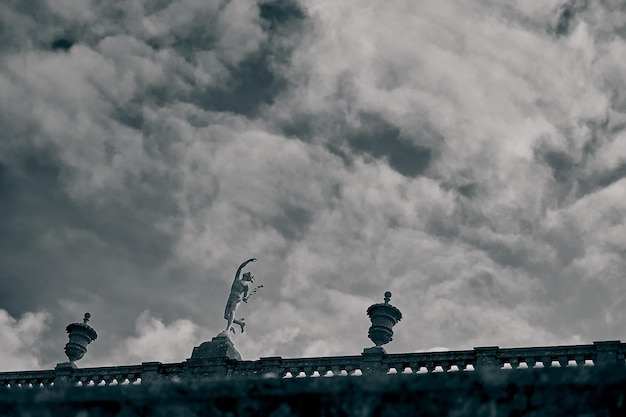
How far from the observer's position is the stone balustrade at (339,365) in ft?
47.3

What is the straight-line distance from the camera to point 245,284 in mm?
19547

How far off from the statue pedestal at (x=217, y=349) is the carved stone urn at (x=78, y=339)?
348cm

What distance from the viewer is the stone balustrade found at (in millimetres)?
14406

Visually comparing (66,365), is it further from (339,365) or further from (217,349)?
(339,365)

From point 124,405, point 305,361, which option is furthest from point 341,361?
point 124,405

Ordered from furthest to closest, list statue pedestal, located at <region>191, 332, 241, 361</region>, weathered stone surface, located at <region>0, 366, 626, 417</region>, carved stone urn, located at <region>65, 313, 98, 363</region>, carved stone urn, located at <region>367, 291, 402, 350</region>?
1. carved stone urn, located at <region>65, 313, 98, 363</region>
2. statue pedestal, located at <region>191, 332, 241, 361</region>
3. carved stone urn, located at <region>367, 291, 402, 350</region>
4. weathered stone surface, located at <region>0, 366, 626, 417</region>

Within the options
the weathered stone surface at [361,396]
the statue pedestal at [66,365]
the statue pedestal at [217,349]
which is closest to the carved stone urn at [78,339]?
the statue pedestal at [66,365]

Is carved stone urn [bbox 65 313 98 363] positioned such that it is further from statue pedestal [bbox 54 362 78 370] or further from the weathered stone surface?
the weathered stone surface

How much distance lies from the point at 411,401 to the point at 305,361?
12.9 m

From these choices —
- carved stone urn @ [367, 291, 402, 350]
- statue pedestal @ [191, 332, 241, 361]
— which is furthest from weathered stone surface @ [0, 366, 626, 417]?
statue pedestal @ [191, 332, 241, 361]

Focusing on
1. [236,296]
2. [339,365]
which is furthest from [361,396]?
[236,296]

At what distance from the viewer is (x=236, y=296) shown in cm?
1931

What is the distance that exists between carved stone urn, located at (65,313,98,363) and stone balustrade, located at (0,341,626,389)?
0.94 meters

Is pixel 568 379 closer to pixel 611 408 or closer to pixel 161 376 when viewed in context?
pixel 611 408
